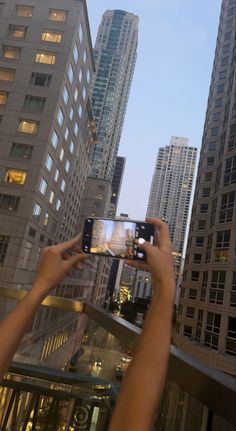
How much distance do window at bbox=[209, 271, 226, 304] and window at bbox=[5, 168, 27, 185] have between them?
20505 millimetres

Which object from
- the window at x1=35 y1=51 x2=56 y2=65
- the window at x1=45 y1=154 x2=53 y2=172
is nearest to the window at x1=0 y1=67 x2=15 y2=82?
the window at x1=35 y1=51 x2=56 y2=65

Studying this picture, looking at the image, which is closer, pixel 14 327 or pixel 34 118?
pixel 14 327

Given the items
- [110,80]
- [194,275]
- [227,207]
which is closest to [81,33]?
[227,207]

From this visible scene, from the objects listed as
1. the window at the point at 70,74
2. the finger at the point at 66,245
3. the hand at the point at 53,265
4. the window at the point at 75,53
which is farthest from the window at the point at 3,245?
the hand at the point at 53,265

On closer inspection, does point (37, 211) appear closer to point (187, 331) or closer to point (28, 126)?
point (28, 126)

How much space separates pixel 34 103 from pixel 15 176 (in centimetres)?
876

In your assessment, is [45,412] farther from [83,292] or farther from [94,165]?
[94,165]

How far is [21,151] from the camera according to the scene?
36.6 meters

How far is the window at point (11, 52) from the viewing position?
132ft

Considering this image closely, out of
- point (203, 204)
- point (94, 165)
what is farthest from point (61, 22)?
point (94, 165)

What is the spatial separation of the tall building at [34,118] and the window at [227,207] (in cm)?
1803

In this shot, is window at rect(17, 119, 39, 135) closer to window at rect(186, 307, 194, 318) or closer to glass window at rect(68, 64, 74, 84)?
glass window at rect(68, 64, 74, 84)

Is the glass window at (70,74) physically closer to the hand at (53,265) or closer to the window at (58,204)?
the window at (58,204)

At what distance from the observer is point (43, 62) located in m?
39.9
